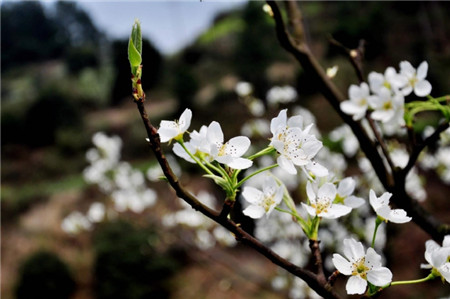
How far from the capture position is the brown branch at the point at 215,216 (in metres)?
0.41

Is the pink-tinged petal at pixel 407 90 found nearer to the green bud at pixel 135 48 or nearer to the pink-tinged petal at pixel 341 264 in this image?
the pink-tinged petal at pixel 341 264

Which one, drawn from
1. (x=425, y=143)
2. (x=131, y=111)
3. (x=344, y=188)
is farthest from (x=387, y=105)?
(x=131, y=111)

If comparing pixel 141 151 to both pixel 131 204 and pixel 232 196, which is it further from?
pixel 232 196

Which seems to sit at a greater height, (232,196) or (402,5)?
(402,5)

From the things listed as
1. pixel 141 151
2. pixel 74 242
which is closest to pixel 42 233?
pixel 74 242

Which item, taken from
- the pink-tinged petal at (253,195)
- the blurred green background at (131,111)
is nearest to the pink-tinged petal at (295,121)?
the pink-tinged petal at (253,195)

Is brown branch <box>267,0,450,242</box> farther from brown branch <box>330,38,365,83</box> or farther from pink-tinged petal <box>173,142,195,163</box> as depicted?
pink-tinged petal <box>173,142,195,163</box>

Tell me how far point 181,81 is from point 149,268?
24.2ft

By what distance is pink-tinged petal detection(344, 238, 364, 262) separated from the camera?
0.52 metres

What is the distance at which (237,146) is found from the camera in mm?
539

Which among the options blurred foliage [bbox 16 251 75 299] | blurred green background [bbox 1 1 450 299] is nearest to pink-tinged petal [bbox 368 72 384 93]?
blurred green background [bbox 1 1 450 299]

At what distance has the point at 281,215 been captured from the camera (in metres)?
3.12

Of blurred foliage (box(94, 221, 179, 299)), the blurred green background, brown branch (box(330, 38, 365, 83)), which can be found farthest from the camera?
the blurred green background

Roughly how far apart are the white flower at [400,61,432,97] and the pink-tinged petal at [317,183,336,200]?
1.13 feet
